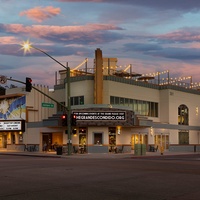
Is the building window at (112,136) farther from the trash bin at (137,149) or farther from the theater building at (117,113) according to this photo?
the trash bin at (137,149)

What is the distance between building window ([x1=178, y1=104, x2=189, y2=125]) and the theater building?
3.6 inches

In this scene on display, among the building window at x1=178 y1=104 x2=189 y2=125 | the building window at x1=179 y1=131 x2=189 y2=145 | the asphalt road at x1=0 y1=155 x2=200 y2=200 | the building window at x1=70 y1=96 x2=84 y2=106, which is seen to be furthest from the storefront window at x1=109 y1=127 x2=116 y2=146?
the asphalt road at x1=0 y1=155 x2=200 y2=200

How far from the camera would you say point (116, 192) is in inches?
589

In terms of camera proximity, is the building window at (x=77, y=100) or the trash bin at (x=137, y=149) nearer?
the trash bin at (x=137, y=149)

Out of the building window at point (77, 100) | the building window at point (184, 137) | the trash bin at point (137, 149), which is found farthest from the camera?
the building window at point (184, 137)

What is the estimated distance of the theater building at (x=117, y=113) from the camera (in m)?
50.7

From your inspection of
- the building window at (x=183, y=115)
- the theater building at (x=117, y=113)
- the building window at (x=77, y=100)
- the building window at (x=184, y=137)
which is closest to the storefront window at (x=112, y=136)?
the theater building at (x=117, y=113)

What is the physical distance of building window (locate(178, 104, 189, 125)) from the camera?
216 feet

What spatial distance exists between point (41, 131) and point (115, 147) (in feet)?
38.3

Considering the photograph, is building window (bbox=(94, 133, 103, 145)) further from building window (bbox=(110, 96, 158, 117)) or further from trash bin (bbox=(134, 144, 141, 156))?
building window (bbox=(110, 96, 158, 117))

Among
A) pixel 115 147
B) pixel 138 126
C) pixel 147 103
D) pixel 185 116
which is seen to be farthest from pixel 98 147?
pixel 185 116

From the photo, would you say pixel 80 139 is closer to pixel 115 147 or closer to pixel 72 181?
pixel 115 147

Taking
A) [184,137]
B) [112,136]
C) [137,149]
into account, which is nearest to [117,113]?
[112,136]

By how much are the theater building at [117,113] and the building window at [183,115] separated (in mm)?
92
